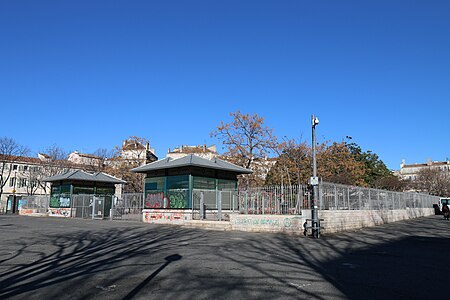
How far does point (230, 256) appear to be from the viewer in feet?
34.6

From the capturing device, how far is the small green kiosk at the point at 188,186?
74.2 feet

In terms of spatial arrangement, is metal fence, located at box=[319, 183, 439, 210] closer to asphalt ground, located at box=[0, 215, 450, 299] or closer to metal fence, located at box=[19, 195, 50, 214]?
asphalt ground, located at box=[0, 215, 450, 299]

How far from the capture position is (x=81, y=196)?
33594 millimetres

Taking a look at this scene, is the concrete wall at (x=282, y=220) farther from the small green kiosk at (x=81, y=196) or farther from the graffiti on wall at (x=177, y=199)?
the small green kiosk at (x=81, y=196)

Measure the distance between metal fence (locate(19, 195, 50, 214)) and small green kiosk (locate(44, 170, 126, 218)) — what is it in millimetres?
1696

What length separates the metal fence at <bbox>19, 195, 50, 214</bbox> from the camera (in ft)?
126

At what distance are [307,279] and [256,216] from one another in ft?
38.4

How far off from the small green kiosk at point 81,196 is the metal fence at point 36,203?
170 centimetres

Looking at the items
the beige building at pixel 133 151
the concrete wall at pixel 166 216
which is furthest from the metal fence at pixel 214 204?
the beige building at pixel 133 151

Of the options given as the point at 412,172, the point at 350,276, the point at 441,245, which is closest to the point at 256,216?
the point at 441,245

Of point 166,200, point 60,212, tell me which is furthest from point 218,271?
point 60,212

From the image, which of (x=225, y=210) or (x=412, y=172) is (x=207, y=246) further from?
(x=412, y=172)

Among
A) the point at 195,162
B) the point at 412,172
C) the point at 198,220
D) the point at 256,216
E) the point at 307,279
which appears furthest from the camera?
the point at 412,172

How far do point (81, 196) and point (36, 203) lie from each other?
916cm
